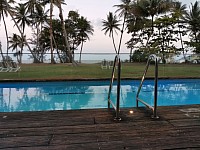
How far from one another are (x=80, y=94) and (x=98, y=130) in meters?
4.57

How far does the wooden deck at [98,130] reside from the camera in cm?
171

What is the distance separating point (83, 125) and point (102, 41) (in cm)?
2302

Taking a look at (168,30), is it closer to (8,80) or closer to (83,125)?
(8,80)

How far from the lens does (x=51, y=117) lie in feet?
8.13

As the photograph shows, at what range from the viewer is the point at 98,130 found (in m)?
2.03

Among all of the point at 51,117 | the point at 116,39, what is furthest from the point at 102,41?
the point at 51,117

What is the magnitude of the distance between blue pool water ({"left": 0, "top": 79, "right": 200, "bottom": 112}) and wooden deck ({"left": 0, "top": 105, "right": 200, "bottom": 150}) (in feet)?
7.14

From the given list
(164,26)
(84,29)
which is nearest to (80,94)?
(164,26)

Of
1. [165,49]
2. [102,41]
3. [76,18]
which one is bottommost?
[165,49]

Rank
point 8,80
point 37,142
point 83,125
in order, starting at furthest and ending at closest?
1. point 8,80
2. point 83,125
3. point 37,142

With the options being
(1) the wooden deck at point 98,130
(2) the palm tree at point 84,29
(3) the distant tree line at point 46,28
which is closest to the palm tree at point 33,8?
(3) the distant tree line at point 46,28

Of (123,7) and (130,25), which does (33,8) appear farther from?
Result: (130,25)

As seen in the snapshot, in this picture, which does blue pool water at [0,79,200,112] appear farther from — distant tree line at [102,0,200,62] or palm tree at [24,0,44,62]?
palm tree at [24,0,44,62]

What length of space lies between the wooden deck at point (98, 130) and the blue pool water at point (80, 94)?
85.6 inches
